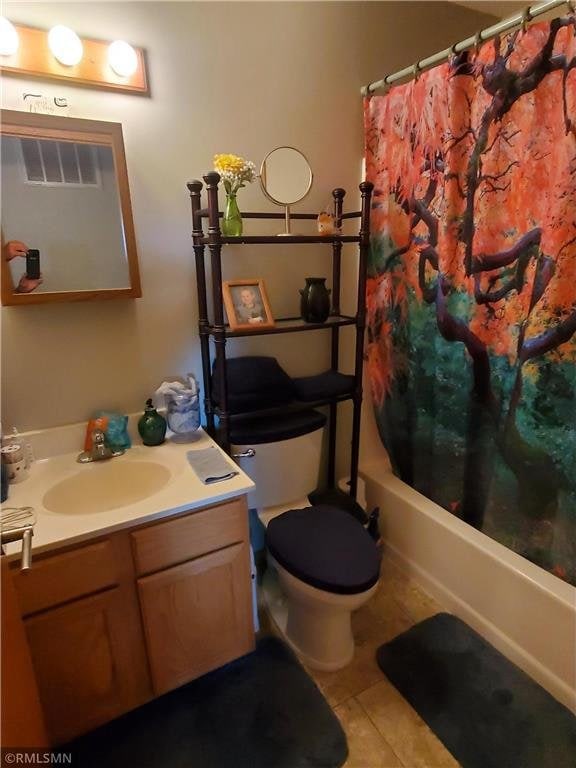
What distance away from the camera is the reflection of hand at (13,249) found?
122cm

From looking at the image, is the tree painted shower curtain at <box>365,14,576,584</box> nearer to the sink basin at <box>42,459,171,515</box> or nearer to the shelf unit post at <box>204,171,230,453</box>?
the shelf unit post at <box>204,171,230,453</box>

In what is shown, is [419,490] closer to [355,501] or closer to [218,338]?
[355,501]

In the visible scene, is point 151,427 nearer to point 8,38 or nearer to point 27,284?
point 27,284

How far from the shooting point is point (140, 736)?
125cm

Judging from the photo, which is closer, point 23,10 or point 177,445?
point 23,10

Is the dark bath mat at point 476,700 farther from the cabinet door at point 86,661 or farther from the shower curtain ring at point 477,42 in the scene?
the shower curtain ring at point 477,42

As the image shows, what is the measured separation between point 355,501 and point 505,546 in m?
0.59

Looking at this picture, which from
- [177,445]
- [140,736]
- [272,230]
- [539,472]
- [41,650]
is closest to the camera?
[41,650]

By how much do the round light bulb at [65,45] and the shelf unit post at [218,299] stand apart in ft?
1.56

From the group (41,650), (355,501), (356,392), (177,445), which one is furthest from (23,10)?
(355,501)

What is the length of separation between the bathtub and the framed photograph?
0.96 m

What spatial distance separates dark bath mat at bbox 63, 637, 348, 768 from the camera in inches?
46.8

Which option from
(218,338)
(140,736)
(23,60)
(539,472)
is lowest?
(140,736)

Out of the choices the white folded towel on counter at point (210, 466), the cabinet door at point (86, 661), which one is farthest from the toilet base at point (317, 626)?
the cabinet door at point (86, 661)
